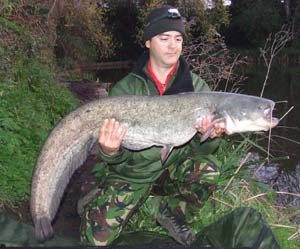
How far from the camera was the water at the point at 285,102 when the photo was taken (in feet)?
31.5

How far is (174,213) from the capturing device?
3.91m

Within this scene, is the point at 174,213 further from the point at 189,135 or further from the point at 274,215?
the point at 274,215

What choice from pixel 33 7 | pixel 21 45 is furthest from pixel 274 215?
pixel 33 7

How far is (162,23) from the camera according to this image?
11.2 ft

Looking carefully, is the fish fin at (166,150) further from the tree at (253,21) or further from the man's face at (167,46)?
the tree at (253,21)

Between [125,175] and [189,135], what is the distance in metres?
0.64

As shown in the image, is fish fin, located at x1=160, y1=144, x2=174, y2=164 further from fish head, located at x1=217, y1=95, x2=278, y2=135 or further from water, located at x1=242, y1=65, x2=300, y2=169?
water, located at x1=242, y1=65, x2=300, y2=169

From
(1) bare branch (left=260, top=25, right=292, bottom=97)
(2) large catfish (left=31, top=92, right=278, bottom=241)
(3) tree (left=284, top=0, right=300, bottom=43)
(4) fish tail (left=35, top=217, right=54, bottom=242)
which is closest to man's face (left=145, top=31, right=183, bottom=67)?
(2) large catfish (left=31, top=92, right=278, bottom=241)

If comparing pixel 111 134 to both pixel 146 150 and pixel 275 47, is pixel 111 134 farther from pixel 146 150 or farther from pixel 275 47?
pixel 275 47

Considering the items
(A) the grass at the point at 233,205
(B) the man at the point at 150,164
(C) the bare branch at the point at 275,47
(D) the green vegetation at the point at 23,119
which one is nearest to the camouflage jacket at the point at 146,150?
(B) the man at the point at 150,164

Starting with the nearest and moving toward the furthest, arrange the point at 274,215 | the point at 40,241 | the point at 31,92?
the point at 40,241, the point at 274,215, the point at 31,92

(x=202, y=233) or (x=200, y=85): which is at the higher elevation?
(x=200, y=85)

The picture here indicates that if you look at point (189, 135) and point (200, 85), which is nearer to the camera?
point (189, 135)

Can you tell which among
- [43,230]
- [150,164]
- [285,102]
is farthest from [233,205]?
[285,102]
